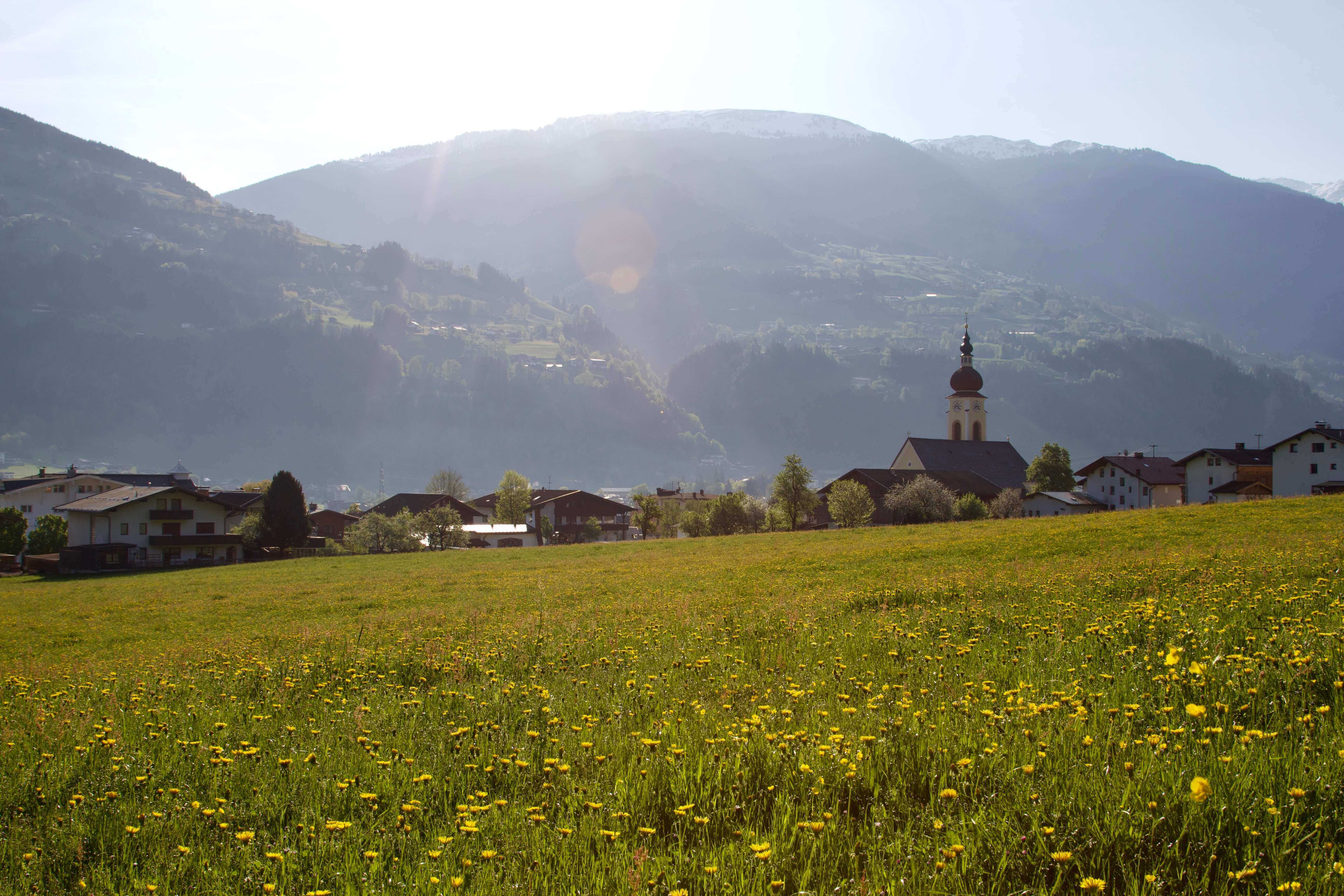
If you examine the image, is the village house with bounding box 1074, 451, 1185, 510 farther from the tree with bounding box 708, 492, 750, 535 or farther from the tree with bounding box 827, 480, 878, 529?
the tree with bounding box 708, 492, 750, 535

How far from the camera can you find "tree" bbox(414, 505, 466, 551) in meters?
87.7

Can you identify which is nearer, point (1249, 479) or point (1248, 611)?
point (1248, 611)

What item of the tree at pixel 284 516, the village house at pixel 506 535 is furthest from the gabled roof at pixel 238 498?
the village house at pixel 506 535

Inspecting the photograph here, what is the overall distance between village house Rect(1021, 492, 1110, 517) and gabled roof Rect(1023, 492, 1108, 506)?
0.11 feet

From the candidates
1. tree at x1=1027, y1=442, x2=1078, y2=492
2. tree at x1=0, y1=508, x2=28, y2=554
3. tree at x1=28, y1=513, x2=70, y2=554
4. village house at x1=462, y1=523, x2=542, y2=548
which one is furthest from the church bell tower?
tree at x1=0, y1=508, x2=28, y2=554

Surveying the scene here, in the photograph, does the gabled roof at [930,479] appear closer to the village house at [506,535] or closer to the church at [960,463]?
the church at [960,463]

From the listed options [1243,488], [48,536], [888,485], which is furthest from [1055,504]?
[48,536]

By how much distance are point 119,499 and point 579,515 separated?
59556mm

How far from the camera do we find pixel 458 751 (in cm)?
601

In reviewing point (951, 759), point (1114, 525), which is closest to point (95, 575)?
point (1114, 525)

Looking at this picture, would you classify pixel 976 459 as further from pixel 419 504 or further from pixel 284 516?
pixel 284 516

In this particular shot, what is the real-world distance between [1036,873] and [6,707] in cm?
1075

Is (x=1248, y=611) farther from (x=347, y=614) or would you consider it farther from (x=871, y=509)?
(x=871, y=509)

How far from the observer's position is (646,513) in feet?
346
